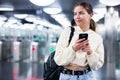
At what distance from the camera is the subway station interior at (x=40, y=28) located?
33.6ft

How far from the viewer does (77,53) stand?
199 cm

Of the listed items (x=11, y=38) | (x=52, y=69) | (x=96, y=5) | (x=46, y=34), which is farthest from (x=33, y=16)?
(x=52, y=69)

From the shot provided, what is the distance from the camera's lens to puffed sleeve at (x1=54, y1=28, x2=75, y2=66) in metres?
1.96

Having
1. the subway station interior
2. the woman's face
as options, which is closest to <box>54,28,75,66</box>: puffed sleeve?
the woman's face

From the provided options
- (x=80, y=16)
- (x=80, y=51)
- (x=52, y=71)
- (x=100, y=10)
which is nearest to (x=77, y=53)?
(x=80, y=51)

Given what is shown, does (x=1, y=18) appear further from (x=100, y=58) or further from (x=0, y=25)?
(x=100, y=58)

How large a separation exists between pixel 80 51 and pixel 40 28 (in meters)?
9.06

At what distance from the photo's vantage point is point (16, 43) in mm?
12359

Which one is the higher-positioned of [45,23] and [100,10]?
[100,10]

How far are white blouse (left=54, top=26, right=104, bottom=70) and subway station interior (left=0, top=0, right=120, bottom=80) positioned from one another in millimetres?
7537

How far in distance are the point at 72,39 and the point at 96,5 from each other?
27.4 ft

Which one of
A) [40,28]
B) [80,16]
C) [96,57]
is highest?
[40,28]

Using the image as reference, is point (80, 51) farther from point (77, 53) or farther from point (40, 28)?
point (40, 28)

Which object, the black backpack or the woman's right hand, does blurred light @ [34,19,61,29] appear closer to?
the black backpack
